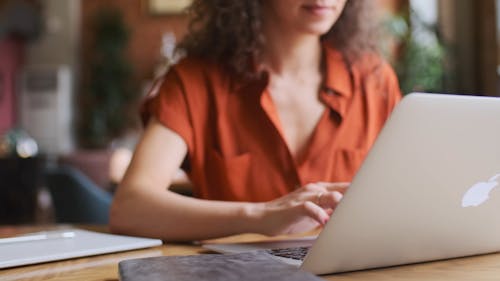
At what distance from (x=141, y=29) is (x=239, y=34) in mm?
7142

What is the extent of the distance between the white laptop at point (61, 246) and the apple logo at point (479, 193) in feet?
1.57

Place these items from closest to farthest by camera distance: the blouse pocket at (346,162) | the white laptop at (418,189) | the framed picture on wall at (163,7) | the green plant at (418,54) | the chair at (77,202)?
the white laptop at (418,189) < the blouse pocket at (346,162) < the chair at (77,202) < the green plant at (418,54) < the framed picture on wall at (163,7)

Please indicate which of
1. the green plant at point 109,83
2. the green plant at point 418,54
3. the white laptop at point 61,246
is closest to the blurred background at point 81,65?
the green plant at point 109,83

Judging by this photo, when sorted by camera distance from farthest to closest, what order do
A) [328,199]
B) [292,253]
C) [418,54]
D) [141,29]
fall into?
[141,29]
[418,54]
[328,199]
[292,253]

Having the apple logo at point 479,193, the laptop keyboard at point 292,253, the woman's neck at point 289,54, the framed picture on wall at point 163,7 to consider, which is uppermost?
the framed picture on wall at point 163,7

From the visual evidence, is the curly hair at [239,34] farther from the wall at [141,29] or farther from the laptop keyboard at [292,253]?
the wall at [141,29]

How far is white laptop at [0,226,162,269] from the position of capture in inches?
31.1

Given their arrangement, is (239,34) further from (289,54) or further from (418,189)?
(418,189)

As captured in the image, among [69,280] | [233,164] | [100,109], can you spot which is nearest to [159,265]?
[69,280]

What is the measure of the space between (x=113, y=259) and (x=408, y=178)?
1.39 feet

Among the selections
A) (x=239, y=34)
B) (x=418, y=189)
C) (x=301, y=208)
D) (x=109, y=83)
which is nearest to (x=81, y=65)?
(x=109, y=83)

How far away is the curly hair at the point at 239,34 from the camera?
141cm

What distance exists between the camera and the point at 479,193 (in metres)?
0.66

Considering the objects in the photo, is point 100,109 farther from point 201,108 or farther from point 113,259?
point 113,259
